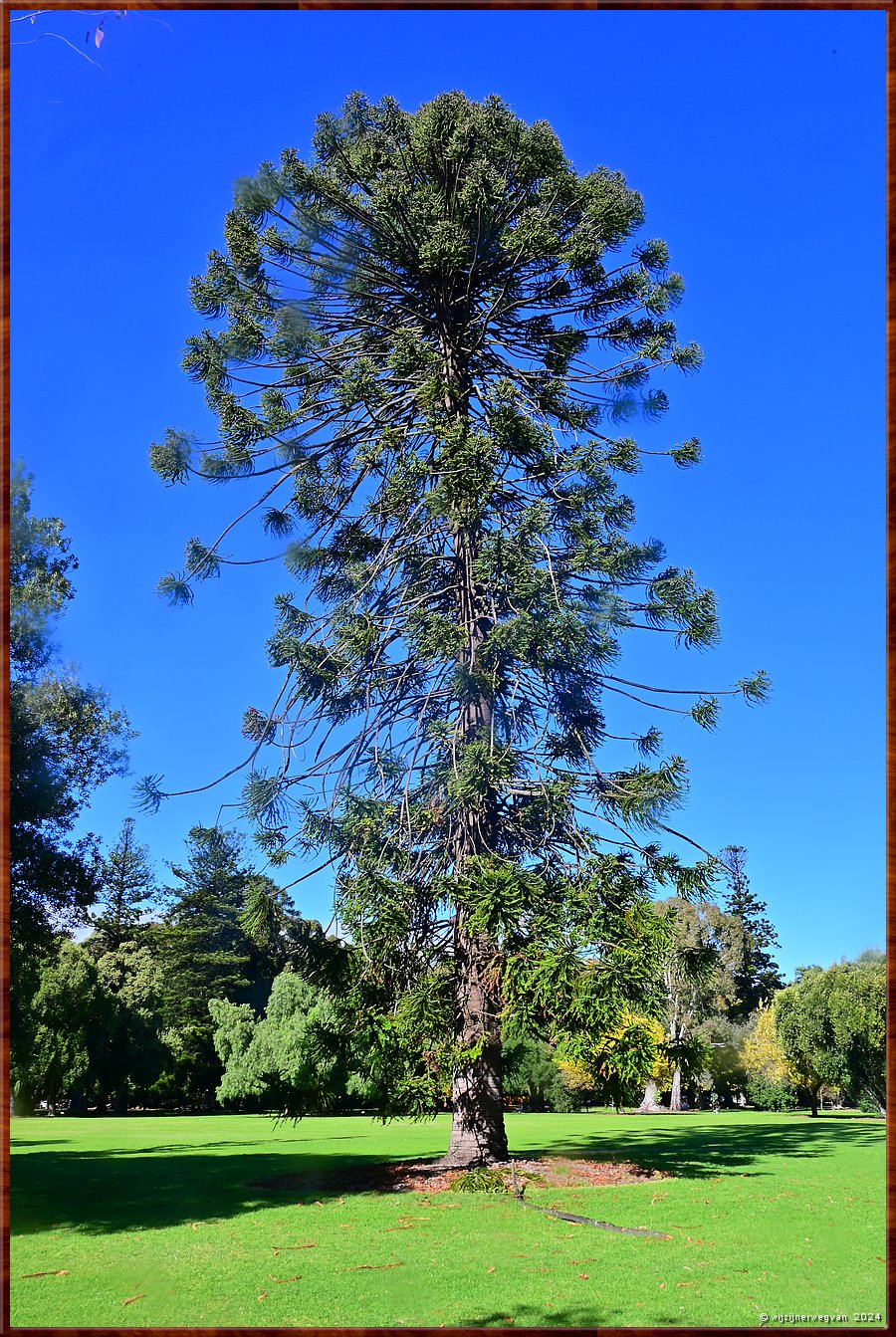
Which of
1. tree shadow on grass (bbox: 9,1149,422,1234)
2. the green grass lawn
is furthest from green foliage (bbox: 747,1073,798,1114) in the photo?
tree shadow on grass (bbox: 9,1149,422,1234)

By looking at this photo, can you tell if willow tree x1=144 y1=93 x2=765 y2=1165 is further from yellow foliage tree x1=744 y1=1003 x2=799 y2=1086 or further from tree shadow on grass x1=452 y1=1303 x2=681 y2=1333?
yellow foliage tree x1=744 y1=1003 x2=799 y2=1086

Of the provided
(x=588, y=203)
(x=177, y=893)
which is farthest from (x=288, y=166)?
(x=177, y=893)

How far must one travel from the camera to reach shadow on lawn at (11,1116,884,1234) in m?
9.20

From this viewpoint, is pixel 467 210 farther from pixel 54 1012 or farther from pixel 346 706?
→ pixel 54 1012

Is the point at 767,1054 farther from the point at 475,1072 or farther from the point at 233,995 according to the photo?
the point at 475,1072

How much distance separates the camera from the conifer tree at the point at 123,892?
64.0 ft

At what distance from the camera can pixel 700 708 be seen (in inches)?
412

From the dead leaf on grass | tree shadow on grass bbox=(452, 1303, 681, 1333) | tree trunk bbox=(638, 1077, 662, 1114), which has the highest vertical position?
tree shadow on grass bbox=(452, 1303, 681, 1333)

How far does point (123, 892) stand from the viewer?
71.8ft

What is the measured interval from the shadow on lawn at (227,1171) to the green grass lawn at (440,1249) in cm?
5

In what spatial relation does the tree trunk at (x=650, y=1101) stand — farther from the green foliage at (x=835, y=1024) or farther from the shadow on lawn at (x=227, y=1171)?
the shadow on lawn at (x=227, y=1171)

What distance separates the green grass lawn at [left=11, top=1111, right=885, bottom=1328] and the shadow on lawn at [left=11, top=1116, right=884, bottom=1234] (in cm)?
5

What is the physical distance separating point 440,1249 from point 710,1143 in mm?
8032

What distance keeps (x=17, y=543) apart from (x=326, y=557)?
13.7ft
